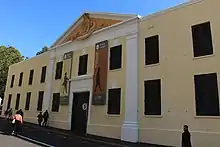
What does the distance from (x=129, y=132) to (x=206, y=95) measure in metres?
5.41

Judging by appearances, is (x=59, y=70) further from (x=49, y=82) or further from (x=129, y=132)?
(x=129, y=132)

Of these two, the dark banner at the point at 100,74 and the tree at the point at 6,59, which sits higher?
the tree at the point at 6,59

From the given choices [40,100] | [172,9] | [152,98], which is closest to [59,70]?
[40,100]

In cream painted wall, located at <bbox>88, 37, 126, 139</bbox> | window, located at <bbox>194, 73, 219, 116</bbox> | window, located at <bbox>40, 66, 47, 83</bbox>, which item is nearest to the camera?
window, located at <bbox>194, 73, 219, 116</bbox>

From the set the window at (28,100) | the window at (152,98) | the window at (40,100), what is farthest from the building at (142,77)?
the window at (28,100)

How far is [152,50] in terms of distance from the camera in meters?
15.9

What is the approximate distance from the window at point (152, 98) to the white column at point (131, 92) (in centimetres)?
77

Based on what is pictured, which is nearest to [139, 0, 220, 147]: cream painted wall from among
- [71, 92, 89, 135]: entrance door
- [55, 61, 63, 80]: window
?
[71, 92, 89, 135]: entrance door

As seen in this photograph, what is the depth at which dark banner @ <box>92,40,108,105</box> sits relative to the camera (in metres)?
18.2

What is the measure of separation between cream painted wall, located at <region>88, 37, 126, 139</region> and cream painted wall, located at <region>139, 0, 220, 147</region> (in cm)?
167

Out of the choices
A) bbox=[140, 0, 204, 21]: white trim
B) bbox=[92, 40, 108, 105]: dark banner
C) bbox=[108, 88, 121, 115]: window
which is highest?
bbox=[140, 0, 204, 21]: white trim

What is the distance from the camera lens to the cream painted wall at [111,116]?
54.2ft

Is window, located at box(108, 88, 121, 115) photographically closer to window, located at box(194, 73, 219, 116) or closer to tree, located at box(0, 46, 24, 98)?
window, located at box(194, 73, 219, 116)

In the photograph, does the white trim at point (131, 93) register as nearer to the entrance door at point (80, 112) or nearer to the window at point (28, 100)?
the entrance door at point (80, 112)
